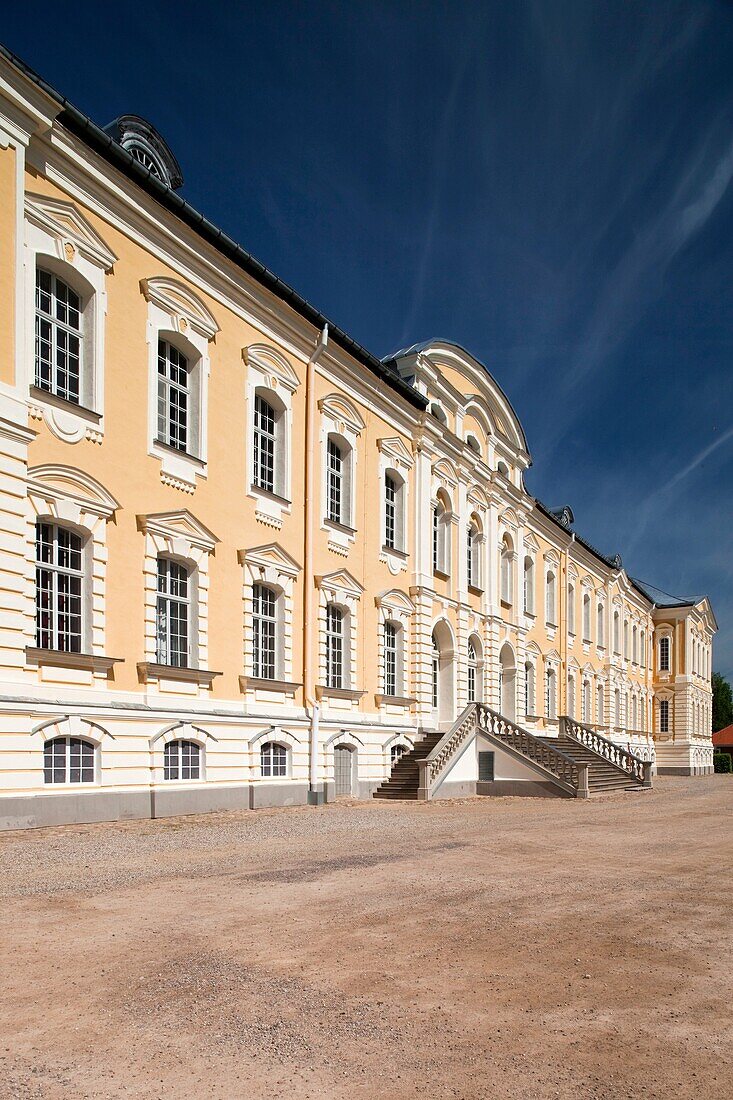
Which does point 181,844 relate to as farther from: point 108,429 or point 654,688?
point 654,688

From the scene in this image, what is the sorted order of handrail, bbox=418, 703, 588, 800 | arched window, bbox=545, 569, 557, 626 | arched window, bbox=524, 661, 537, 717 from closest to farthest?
handrail, bbox=418, 703, 588, 800 < arched window, bbox=524, 661, 537, 717 < arched window, bbox=545, 569, 557, 626

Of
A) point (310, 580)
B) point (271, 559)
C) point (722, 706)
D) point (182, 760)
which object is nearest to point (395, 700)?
point (310, 580)

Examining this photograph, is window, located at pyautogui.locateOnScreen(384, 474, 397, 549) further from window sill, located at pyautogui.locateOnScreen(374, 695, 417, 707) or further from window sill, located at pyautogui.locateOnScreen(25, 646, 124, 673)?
window sill, located at pyautogui.locateOnScreen(25, 646, 124, 673)

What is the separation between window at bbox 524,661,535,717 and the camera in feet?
119

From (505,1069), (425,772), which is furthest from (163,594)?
(505,1069)

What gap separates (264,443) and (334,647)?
5503 mm

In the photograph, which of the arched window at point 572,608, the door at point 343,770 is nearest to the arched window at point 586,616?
the arched window at point 572,608

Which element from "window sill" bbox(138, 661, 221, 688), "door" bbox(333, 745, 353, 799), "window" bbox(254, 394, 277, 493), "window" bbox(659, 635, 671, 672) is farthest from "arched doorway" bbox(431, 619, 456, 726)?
"window" bbox(659, 635, 671, 672)

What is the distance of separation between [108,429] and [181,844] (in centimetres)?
758

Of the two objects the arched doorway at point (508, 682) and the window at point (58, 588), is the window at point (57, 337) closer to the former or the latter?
the window at point (58, 588)

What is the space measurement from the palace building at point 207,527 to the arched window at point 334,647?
0.07m

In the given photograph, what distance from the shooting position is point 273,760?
20.3 m

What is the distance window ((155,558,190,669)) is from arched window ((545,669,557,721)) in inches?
932

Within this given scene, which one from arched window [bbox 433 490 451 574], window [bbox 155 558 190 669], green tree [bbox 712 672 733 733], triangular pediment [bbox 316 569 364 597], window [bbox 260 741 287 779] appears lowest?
green tree [bbox 712 672 733 733]
